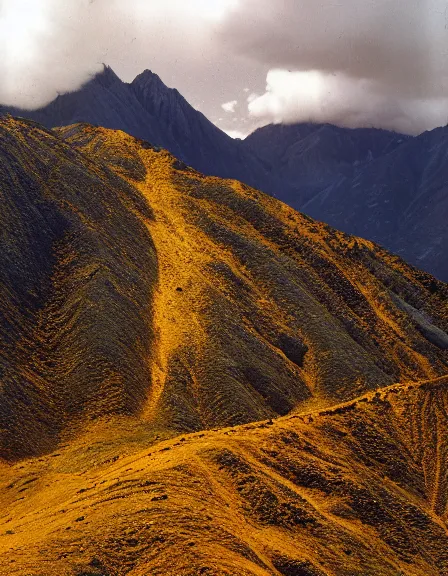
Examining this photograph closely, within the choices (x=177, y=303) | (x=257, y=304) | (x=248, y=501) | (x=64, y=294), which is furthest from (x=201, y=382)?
(x=248, y=501)

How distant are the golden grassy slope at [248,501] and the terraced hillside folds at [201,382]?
0.48 feet

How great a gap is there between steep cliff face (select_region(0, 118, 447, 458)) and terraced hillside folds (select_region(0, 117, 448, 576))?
0.82 ft

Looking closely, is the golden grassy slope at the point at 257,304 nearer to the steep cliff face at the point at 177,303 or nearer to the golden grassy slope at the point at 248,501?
the steep cliff face at the point at 177,303

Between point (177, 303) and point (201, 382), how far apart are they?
47.0ft

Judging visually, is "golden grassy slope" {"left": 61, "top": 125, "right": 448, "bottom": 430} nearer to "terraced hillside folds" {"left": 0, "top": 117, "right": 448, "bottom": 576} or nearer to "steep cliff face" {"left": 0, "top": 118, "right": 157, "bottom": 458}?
"terraced hillside folds" {"left": 0, "top": 117, "right": 448, "bottom": 576}

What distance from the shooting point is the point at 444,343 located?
A: 87.9 meters

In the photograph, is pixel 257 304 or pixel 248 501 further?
pixel 257 304

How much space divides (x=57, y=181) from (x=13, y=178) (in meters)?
7.03

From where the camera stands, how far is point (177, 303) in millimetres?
70625

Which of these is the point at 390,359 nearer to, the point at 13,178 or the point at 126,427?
the point at 126,427

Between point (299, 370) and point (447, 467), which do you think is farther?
point (299, 370)

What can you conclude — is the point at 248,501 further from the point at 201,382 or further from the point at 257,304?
the point at 257,304

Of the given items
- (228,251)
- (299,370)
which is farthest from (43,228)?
(299,370)

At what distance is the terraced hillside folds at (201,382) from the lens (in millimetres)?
33281
